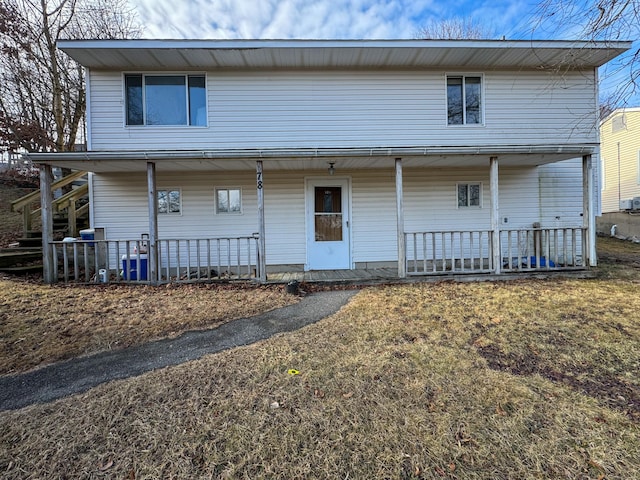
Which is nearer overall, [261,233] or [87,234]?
[261,233]

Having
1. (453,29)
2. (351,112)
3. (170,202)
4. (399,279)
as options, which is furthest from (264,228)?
(453,29)

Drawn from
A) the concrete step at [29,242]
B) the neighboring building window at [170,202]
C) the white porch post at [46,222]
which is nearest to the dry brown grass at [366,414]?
the white porch post at [46,222]

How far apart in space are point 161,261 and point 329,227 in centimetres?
421

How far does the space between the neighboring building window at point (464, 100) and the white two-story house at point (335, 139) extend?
0.03m

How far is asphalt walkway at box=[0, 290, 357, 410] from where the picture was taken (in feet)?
9.07

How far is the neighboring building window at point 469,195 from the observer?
8.35 metres

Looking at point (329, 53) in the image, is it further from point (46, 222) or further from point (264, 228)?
point (46, 222)

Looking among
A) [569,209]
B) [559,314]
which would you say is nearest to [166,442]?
[559,314]

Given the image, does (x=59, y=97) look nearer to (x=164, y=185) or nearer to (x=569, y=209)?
(x=164, y=185)

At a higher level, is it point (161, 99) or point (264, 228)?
point (161, 99)

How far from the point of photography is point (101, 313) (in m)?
4.81

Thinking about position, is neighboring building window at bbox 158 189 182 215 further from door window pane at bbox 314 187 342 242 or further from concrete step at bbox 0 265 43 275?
door window pane at bbox 314 187 342 242

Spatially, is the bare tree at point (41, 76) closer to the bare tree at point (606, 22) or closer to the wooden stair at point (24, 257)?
the wooden stair at point (24, 257)

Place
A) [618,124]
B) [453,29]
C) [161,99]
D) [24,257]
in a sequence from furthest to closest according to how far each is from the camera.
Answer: [453,29]
[618,124]
[161,99]
[24,257]
